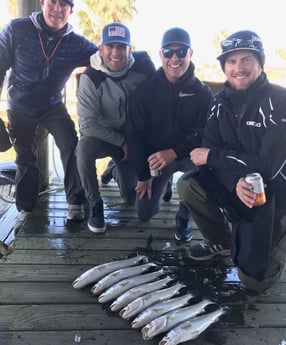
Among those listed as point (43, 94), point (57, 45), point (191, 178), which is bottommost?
point (191, 178)

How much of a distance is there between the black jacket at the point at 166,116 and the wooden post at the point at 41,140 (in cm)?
120

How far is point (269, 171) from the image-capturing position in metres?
2.32

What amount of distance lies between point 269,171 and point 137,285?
1.12 metres

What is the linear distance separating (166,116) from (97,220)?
1.09 meters

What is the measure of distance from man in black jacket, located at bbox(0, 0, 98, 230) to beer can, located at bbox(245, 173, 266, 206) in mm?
1743

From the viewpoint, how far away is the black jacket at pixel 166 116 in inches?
123

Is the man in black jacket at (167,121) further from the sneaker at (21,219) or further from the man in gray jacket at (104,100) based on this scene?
the sneaker at (21,219)

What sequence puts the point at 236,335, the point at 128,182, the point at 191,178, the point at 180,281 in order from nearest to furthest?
1. the point at 236,335
2. the point at 180,281
3. the point at 191,178
4. the point at 128,182

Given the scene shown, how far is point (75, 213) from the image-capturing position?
339 centimetres

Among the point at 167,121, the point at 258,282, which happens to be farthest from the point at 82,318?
the point at 167,121

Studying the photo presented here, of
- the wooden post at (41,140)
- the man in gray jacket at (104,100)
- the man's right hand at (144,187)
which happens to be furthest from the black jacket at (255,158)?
the wooden post at (41,140)

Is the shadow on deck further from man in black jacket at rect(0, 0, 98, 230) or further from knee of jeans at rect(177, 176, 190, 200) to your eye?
knee of jeans at rect(177, 176, 190, 200)

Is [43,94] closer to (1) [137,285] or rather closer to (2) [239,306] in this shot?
(1) [137,285]

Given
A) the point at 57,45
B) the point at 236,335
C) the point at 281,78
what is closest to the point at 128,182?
the point at 57,45
